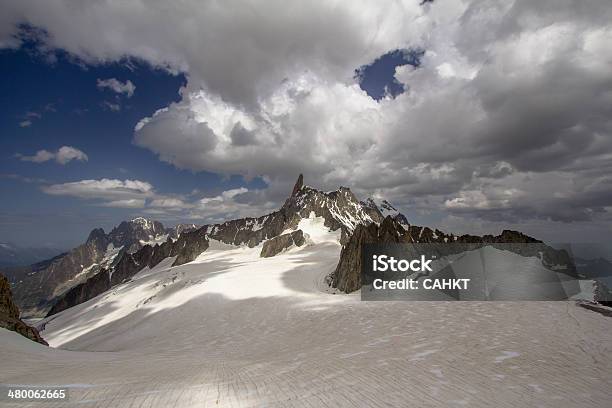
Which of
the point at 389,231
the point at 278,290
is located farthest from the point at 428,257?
the point at 278,290

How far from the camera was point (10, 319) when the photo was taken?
2272 cm

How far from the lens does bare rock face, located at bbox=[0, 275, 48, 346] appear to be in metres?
21.8

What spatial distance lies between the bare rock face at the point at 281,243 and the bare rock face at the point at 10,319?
119 meters

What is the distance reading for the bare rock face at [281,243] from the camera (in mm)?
145825

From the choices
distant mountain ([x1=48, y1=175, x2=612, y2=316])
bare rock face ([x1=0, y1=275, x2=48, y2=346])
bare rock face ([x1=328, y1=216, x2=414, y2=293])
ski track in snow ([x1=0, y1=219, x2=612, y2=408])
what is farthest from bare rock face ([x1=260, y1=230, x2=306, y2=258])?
bare rock face ([x1=0, y1=275, x2=48, y2=346])

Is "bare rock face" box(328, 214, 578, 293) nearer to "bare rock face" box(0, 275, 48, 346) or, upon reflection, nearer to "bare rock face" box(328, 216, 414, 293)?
"bare rock face" box(328, 216, 414, 293)

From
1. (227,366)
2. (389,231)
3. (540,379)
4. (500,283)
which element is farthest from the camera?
(389,231)

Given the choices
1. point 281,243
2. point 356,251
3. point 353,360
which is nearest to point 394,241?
point 356,251

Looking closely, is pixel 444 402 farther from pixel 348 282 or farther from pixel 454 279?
pixel 348 282

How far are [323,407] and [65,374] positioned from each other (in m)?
9.59

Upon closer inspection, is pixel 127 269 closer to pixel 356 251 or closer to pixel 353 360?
pixel 356 251

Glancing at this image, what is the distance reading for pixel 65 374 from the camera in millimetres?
10859

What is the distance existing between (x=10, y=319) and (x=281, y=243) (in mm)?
126749

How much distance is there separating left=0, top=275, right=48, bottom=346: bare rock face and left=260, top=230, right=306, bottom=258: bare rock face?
119 meters
